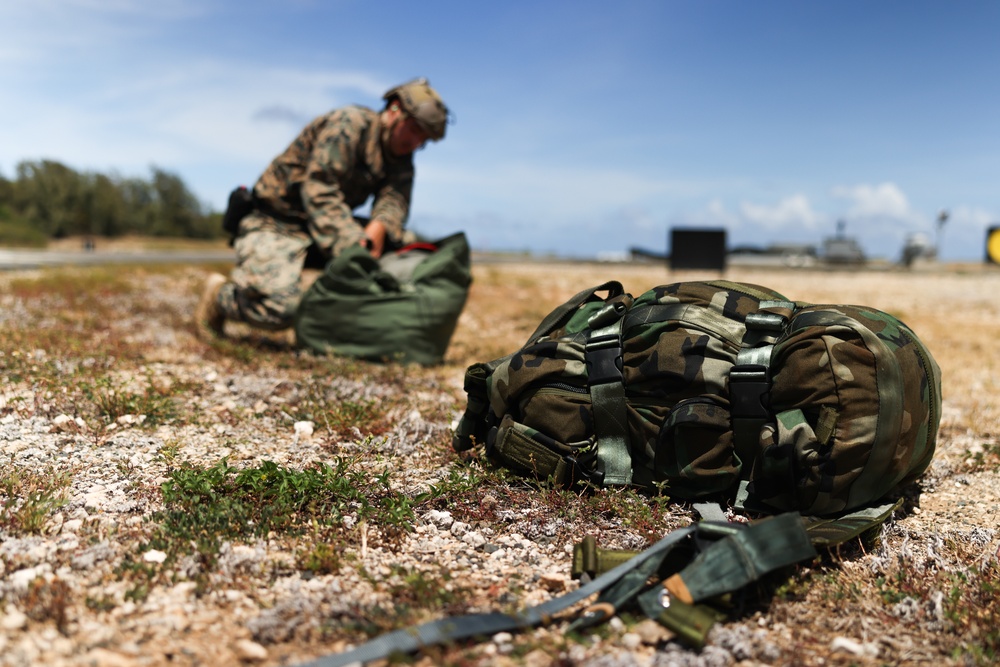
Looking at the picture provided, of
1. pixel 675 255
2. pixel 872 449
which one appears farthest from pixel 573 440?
pixel 675 255

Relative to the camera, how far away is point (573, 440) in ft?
9.71

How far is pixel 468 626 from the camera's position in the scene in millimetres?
1968

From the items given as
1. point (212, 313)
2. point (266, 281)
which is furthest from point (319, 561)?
point (212, 313)

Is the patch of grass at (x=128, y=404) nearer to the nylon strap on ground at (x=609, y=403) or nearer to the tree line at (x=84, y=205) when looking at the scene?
the nylon strap on ground at (x=609, y=403)

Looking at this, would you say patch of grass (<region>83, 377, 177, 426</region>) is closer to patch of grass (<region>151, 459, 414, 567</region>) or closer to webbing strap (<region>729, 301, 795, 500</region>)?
patch of grass (<region>151, 459, 414, 567</region>)

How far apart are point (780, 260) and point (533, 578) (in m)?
33.6

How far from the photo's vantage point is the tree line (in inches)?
2046

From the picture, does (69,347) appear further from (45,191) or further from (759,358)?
(45,191)

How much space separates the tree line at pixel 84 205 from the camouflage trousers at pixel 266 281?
4975cm

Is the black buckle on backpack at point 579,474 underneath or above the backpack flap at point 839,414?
underneath

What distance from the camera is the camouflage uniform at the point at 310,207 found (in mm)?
5625

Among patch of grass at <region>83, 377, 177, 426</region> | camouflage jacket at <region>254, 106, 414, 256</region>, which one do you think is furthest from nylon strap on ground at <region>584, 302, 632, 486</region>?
camouflage jacket at <region>254, 106, 414, 256</region>

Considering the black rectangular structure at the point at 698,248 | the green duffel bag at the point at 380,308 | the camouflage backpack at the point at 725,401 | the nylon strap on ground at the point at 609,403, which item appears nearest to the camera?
the camouflage backpack at the point at 725,401

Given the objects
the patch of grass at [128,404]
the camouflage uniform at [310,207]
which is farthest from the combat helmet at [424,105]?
the patch of grass at [128,404]
